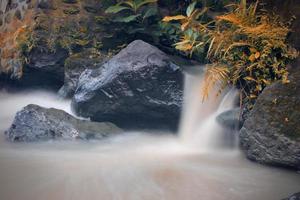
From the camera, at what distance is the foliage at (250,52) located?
5.21 metres

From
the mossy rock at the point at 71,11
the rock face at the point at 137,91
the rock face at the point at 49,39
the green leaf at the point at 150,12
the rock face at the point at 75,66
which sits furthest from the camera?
the mossy rock at the point at 71,11

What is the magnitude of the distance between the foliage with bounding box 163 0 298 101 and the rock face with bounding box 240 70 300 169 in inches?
7.6

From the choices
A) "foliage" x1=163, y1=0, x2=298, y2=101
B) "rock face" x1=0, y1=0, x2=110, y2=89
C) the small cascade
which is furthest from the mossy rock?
"foliage" x1=163, y1=0, x2=298, y2=101

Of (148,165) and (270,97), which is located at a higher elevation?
(270,97)

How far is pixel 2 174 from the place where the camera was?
4273 mm

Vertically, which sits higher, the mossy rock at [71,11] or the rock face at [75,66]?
the mossy rock at [71,11]

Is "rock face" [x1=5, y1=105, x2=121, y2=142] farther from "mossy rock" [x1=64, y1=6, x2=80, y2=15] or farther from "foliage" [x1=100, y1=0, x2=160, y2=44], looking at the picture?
"mossy rock" [x1=64, y1=6, x2=80, y2=15]

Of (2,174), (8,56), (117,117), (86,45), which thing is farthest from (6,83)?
(2,174)

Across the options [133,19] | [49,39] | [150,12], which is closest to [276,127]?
[150,12]

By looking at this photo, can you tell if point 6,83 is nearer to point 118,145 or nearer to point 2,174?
point 118,145

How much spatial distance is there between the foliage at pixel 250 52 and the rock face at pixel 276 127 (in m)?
0.19

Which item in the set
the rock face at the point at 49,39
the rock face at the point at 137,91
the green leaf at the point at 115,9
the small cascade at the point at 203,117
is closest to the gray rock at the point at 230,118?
the small cascade at the point at 203,117

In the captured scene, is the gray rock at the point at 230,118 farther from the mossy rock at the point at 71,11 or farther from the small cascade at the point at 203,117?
the mossy rock at the point at 71,11

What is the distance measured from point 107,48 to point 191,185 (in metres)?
4.59
